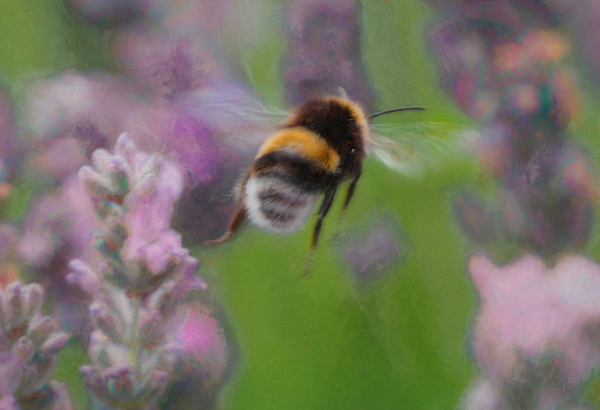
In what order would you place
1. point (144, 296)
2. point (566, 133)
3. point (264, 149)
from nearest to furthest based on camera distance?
1. point (144, 296)
2. point (264, 149)
3. point (566, 133)

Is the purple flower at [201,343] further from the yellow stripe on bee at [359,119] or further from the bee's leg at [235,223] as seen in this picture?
the yellow stripe on bee at [359,119]

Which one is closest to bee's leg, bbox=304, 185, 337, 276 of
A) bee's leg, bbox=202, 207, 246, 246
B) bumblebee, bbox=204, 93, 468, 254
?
bumblebee, bbox=204, 93, 468, 254

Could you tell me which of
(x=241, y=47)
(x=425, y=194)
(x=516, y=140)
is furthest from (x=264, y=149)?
(x=516, y=140)

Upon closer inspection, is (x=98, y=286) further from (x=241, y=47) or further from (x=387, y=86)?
(x=387, y=86)

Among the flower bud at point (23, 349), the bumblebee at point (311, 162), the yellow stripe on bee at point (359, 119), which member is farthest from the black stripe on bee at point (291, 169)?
the flower bud at point (23, 349)

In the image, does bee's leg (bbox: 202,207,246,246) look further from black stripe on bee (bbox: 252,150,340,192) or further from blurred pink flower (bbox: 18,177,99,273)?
blurred pink flower (bbox: 18,177,99,273)
